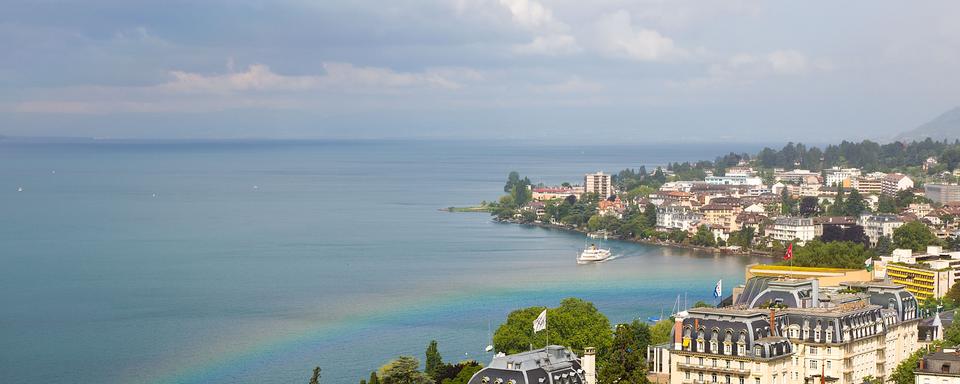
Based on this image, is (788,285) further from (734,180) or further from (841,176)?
(841,176)

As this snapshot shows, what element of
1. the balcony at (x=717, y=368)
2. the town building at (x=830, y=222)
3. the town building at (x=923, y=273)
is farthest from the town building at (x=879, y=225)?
the balcony at (x=717, y=368)

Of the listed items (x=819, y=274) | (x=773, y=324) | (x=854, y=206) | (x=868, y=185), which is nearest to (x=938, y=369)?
(x=773, y=324)

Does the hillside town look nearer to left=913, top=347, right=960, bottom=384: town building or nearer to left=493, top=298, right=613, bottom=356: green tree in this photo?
left=913, top=347, right=960, bottom=384: town building

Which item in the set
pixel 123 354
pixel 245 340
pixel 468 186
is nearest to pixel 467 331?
pixel 245 340

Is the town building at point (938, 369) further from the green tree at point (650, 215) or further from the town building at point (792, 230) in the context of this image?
the green tree at point (650, 215)

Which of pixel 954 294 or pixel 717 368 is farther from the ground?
pixel 717 368

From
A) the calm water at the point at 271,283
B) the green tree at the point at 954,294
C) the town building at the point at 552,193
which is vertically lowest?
the calm water at the point at 271,283
